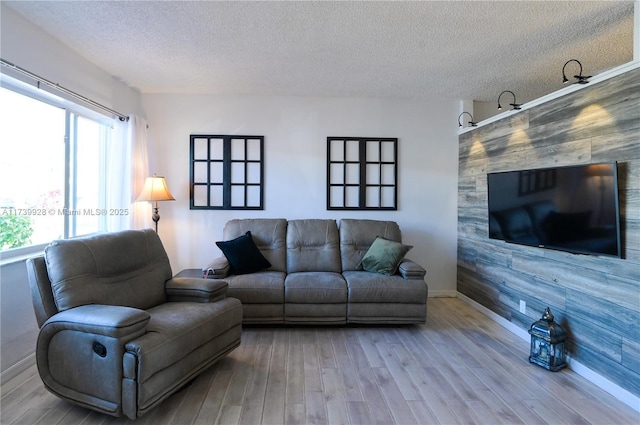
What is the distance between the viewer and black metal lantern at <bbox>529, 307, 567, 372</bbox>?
97.3 inches

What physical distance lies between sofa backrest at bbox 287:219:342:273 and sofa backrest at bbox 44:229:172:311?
1405 mm

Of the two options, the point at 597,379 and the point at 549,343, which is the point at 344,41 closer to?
the point at 549,343

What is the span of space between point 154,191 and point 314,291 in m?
2.10

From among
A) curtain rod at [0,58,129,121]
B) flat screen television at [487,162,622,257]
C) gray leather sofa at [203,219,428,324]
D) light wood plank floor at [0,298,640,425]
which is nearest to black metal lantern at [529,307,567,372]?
light wood plank floor at [0,298,640,425]

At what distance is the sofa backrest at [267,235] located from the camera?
12.3ft

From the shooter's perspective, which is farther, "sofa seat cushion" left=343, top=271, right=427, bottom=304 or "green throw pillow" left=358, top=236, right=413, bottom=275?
"green throw pillow" left=358, top=236, right=413, bottom=275

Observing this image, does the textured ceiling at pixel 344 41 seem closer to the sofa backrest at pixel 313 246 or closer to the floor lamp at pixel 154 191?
the floor lamp at pixel 154 191

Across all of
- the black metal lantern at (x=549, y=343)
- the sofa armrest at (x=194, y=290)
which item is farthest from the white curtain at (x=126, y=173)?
the black metal lantern at (x=549, y=343)

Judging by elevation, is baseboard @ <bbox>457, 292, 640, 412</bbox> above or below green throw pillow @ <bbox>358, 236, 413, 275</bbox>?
below

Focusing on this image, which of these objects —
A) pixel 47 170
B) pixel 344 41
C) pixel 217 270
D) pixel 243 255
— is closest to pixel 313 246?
pixel 243 255

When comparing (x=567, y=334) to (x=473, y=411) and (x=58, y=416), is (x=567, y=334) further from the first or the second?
(x=58, y=416)

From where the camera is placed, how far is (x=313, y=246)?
12.6ft

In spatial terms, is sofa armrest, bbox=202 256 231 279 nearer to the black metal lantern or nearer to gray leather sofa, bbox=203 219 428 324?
gray leather sofa, bbox=203 219 428 324

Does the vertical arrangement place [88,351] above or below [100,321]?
below
